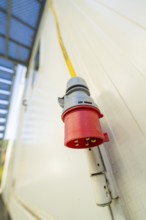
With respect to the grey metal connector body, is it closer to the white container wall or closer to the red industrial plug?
the red industrial plug

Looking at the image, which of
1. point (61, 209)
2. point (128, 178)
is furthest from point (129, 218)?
point (61, 209)

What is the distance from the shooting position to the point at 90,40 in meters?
0.53

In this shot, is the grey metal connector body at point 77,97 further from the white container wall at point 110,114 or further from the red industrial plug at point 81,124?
the white container wall at point 110,114

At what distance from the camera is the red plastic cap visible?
0.21 metres

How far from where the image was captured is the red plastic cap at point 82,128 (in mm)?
210

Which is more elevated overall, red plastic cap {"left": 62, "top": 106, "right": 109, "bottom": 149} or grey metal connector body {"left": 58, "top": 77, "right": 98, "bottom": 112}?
grey metal connector body {"left": 58, "top": 77, "right": 98, "bottom": 112}

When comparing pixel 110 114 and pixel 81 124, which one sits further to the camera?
pixel 110 114

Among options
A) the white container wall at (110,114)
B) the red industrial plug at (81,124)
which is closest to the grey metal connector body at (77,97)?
the red industrial plug at (81,124)

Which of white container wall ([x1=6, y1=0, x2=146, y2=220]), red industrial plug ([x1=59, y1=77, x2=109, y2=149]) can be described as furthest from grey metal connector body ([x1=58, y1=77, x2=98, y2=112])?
white container wall ([x1=6, y1=0, x2=146, y2=220])

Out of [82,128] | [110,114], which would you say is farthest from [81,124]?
[110,114]

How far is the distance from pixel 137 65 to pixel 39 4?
253cm

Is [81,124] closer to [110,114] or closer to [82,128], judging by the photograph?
[82,128]

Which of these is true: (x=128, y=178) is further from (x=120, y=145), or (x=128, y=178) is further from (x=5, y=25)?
(x=5, y=25)

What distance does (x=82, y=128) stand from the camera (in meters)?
0.21
